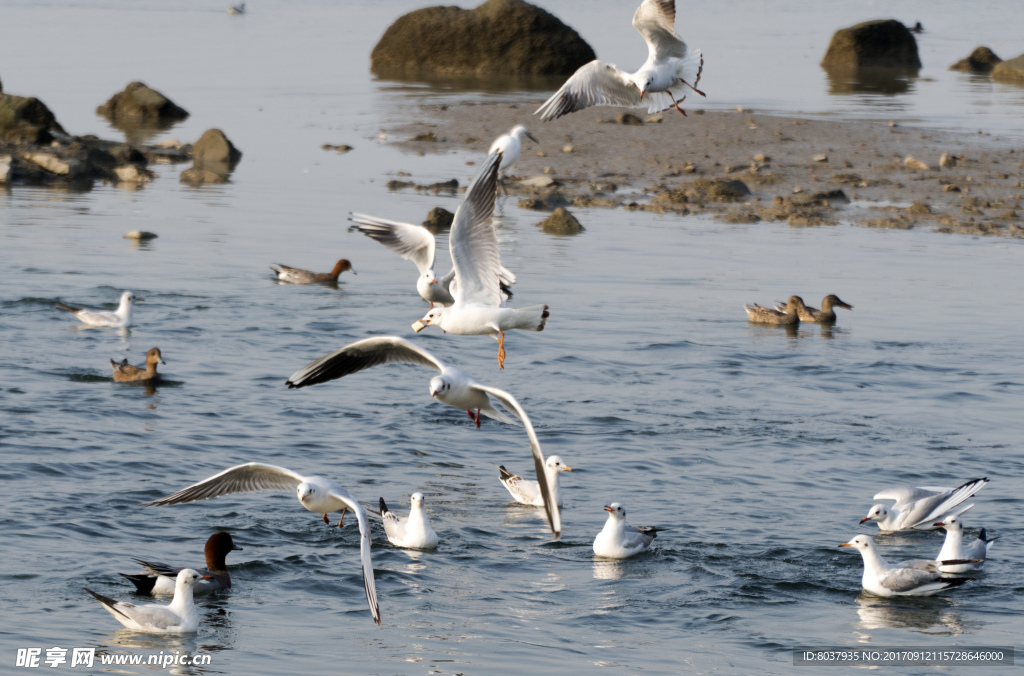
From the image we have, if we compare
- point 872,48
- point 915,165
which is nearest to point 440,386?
point 915,165

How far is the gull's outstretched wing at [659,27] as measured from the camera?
15430 mm

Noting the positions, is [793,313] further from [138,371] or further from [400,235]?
[138,371]

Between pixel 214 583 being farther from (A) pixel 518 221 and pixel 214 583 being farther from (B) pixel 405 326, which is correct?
(A) pixel 518 221

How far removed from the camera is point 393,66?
48.6m

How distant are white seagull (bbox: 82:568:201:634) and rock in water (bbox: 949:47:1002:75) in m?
46.3

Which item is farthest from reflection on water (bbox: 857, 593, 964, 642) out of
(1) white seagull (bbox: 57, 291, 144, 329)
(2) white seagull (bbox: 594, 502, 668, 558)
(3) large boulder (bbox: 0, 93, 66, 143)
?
(3) large boulder (bbox: 0, 93, 66, 143)

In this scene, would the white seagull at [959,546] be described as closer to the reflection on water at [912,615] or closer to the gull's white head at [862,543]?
the reflection on water at [912,615]

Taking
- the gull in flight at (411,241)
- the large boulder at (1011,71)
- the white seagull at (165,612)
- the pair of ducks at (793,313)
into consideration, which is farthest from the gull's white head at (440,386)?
the large boulder at (1011,71)

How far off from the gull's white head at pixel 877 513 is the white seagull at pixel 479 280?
3.38m

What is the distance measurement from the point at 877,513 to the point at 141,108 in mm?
28969

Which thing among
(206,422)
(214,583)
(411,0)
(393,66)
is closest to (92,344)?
(206,422)

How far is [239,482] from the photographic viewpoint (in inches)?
→ 441

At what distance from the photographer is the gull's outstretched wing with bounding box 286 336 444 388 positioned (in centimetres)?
1125

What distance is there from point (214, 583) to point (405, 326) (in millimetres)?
8567
